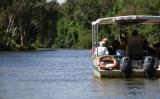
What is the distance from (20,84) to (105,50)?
15.1ft

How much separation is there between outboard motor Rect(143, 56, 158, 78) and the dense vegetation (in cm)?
4298

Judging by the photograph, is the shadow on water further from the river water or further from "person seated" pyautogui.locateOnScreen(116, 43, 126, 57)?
"person seated" pyautogui.locateOnScreen(116, 43, 126, 57)

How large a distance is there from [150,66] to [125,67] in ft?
Result: 3.43

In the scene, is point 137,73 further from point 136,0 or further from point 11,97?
point 136,0

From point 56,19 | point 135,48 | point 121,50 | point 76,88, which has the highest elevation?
point 56,19

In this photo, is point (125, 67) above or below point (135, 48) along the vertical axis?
below

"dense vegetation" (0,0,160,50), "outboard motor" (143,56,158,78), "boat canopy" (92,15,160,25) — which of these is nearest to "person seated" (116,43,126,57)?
"boat canopy" (92,15,160,25)

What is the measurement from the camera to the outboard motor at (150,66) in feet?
98.0

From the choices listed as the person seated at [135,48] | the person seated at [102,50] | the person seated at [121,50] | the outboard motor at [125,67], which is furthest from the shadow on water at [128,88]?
the person seated at [121,50]

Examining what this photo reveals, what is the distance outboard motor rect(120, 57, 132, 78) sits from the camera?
1173 inches

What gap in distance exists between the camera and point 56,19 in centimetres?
13975

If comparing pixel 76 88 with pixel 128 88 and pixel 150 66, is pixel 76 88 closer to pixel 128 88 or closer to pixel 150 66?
pixel 128 88

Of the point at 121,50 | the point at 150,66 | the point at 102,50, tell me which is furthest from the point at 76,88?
the point at 121,50

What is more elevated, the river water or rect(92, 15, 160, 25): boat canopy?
rect(92, 15, 160, 25): boat canopy
